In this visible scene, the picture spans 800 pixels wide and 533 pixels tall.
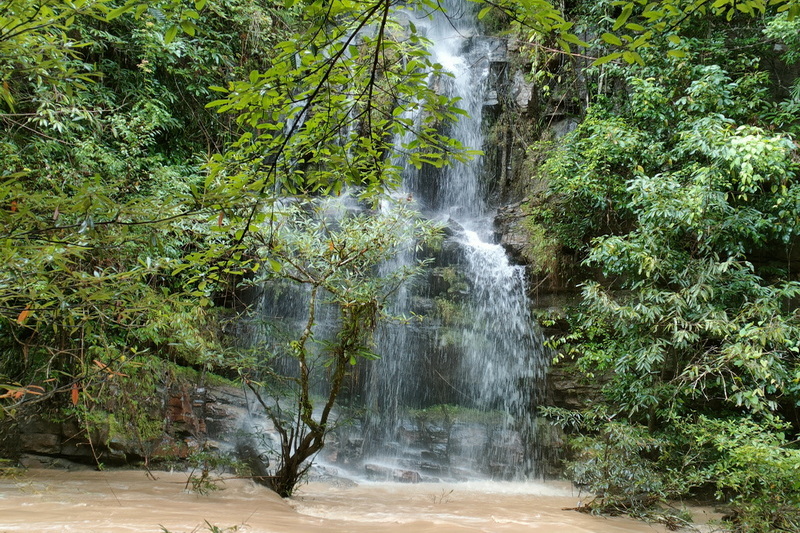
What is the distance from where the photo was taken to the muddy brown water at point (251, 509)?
3547mm

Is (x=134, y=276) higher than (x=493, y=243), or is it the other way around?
(x=493, y=243)

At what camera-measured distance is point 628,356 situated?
667 centimetres

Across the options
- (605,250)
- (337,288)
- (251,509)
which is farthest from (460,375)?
(251,509)

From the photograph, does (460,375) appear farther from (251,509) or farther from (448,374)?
(251,509)

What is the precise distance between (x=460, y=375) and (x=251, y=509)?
5.35 m

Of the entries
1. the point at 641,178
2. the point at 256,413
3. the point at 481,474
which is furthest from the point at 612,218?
the point at 256,413

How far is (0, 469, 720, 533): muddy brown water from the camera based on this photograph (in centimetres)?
355

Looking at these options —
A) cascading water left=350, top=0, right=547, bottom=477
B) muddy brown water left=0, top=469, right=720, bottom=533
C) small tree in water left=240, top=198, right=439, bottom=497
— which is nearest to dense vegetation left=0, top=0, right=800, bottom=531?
small tree in water left=240, top=198, right=439, bottom=497

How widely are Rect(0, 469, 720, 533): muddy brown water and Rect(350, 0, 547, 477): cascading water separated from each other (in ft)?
5.18

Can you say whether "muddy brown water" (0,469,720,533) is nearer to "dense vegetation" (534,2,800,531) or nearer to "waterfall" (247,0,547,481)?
"dense vegetation" (534,2,800,531)

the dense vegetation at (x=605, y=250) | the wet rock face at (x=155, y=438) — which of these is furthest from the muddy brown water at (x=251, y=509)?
the dense vegetation at (x=605, y=250)

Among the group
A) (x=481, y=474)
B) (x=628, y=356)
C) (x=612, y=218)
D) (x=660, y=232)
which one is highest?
(x=612, y=218)

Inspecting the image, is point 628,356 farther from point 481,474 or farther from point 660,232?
point 481,474

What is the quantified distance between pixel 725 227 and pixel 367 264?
4.34m
